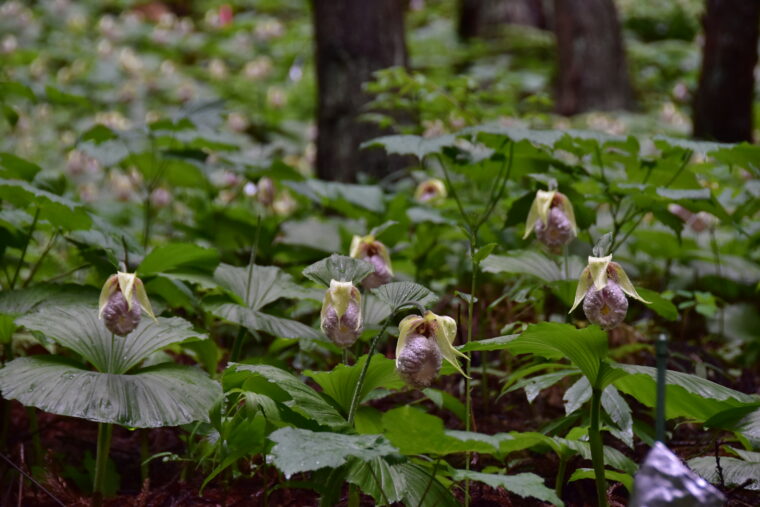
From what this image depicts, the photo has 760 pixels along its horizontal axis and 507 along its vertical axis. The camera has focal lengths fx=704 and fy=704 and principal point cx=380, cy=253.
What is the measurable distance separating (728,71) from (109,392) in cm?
367

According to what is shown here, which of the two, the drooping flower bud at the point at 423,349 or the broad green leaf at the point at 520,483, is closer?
the broad green leaf at the point at 520,483

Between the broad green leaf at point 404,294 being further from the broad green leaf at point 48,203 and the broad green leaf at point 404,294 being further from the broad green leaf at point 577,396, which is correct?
the broad green leaf at point 48,203

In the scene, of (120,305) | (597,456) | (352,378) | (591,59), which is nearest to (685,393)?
(597,456)

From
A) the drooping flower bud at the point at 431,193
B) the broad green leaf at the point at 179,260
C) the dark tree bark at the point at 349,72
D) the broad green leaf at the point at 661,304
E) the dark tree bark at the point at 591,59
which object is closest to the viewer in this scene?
the broad green leaf at the point at 661,304

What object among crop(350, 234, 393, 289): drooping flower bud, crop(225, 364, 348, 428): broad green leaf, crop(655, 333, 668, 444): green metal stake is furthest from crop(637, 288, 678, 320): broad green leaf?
crop(225, 364, 348, 428): broad green leaf

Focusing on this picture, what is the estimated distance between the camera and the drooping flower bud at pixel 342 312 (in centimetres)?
129

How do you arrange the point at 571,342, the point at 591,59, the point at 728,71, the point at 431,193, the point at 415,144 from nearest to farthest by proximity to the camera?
the point at 571,342 → the point at 415,144 → the point at 431,193 → the point at 728,71 → the point at 591,59

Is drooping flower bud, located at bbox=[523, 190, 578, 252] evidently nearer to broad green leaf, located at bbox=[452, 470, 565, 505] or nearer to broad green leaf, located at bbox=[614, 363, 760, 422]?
broad green leaf, located at bbox=[614, 363, 760, 422]

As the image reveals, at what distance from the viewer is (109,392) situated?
1321 mm

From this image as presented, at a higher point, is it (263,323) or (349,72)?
(349,72)

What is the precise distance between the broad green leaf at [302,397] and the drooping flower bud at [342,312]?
0.37ft

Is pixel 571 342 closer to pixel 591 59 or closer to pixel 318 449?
pixel 318 449

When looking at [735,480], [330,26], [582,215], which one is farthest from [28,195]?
[330,26]

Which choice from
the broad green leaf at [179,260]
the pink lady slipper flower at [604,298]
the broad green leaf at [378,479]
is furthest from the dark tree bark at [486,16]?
the broad green leaf at [378,479]
